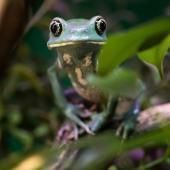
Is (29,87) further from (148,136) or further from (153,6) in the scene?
(148,136)

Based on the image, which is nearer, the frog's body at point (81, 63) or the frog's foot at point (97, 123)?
the frog's body at point (81, 63)

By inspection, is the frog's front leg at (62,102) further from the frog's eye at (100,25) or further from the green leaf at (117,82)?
the green leaf at (117,82)

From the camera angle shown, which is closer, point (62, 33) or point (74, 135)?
point (62, 33)

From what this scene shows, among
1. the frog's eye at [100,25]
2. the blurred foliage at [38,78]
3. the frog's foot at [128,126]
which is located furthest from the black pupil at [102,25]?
the blurred foliage at [38,78]

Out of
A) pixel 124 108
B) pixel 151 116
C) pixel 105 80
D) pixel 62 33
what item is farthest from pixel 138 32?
pixel 124 108

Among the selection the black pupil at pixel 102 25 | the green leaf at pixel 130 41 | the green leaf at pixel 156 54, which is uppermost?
the green leaf at pixel 130 41

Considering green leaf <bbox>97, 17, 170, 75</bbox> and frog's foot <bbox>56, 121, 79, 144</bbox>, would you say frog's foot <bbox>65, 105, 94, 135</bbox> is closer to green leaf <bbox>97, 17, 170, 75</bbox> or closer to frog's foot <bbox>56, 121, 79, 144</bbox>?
frog's foot <bbox>56, 121, 79, 144</bbox>

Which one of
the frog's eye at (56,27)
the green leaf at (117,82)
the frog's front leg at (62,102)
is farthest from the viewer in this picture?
the frog's front leg at (62,102)
